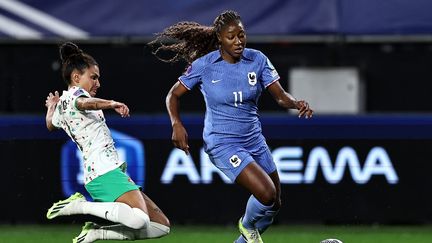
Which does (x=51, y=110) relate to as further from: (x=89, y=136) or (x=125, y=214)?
(x=125, y=214)

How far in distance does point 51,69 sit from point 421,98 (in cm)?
502

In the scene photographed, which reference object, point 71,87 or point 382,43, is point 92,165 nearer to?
point 71,87

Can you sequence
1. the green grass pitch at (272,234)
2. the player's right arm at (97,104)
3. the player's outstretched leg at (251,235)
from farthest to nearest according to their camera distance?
the green grass pitch at (272,234) → the player's outstretched leg at (251,235) → the player's right arm at (97,104)

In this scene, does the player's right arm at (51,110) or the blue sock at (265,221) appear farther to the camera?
the blue sock at (265,221)

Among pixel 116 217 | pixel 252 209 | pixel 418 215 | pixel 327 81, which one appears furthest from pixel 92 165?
pixel 327 81

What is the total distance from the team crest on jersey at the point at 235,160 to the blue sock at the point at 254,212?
1.07 feet

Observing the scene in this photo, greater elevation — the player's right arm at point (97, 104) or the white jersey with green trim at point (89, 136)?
the player's right arm at point (97, 104)

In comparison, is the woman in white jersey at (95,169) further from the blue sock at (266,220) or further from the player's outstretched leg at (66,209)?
the blue sock at (266,220)

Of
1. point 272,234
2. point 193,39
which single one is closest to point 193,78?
point 193,39

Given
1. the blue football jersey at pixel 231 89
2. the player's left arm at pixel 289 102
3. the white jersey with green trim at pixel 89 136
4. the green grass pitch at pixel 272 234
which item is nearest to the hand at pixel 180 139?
the blue football jersey at pixel 231 89

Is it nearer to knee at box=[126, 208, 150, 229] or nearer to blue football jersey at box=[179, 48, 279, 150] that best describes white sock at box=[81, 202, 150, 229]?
knee at box=[126, 208, 150, 229]

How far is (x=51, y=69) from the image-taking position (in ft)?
55.9

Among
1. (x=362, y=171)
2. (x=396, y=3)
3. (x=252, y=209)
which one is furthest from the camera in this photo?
(x=396, y=3)

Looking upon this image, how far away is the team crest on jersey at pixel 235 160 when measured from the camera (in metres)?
9.57
